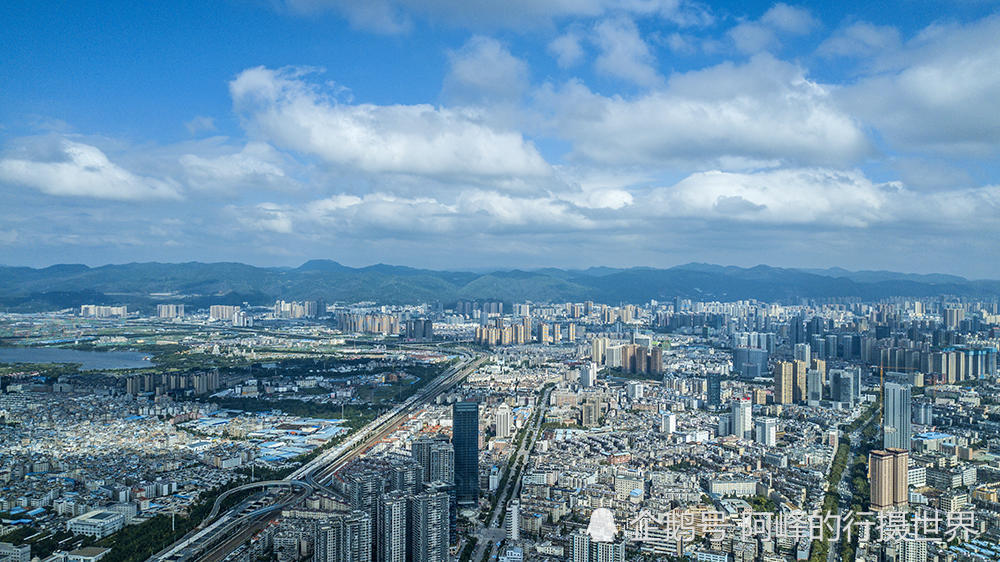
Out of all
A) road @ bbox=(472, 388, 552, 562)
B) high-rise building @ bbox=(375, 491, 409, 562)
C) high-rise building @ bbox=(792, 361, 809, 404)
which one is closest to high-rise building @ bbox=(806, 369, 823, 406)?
high-rise building @ bbox=(792, 361, 809, 404)

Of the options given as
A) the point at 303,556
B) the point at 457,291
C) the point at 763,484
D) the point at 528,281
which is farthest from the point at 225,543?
the point at 528,281

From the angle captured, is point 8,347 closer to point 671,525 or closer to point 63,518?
point 63,518

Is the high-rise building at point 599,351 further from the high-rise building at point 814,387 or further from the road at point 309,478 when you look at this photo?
the high-rise building at point 814,387

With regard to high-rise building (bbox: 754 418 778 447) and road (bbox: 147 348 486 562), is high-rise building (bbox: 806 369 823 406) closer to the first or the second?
high-rise building (bbox: 754 418 778 447)

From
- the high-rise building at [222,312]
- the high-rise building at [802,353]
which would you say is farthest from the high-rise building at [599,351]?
the high-rise building at [222,312]

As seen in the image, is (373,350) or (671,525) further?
Result: (373,350)

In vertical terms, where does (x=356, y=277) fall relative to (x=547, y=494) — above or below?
above
